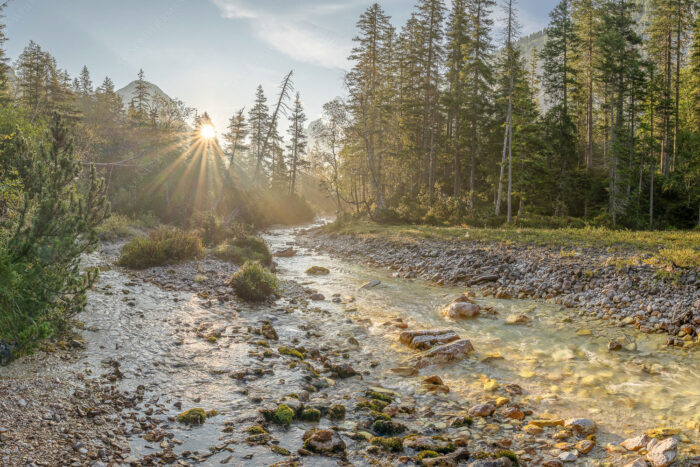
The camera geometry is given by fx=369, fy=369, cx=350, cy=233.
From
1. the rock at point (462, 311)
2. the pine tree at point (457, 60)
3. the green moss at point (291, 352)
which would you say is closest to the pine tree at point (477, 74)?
the pine tree at point (457, 60)

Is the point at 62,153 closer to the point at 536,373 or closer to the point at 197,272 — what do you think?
the point at 197,272

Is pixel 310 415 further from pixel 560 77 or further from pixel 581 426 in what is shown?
pixel 560 77

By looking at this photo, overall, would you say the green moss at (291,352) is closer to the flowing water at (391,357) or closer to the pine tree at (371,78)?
the flowing water at (391,357)

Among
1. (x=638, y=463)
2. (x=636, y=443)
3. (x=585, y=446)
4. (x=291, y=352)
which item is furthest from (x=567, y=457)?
(x=291, y=352)

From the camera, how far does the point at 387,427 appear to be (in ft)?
15.5

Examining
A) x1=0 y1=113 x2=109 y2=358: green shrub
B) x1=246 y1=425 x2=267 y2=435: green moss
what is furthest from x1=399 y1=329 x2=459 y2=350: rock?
x1=0 y1=113 x2=109 y2=358: green shrub

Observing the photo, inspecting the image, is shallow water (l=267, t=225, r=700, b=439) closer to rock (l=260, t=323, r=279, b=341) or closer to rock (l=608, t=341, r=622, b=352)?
rock (l=608, t=341, r=622, b=352)

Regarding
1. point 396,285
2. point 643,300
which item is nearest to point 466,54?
point 396,285

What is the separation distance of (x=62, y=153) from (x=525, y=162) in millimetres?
29233

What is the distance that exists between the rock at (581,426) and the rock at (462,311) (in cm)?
496

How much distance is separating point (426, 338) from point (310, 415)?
3773 millimetres

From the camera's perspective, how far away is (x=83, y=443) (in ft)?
11.8

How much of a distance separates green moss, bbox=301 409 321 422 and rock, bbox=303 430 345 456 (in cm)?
45

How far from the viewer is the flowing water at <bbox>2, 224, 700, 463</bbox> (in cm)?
511
